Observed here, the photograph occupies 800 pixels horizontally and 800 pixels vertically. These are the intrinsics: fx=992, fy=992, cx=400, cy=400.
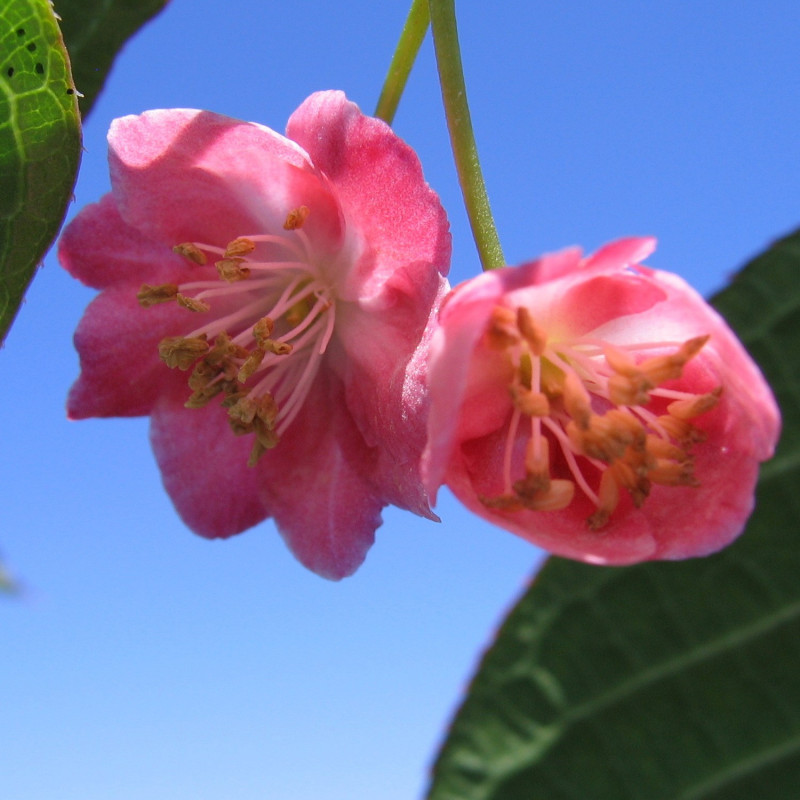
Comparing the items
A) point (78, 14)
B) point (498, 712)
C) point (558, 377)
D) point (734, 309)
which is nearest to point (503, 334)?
point (558, 377)

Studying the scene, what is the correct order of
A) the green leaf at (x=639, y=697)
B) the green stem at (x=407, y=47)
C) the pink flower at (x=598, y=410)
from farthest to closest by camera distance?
the green stem at (x=407, y=47), the pink flower at (x=598, y=410), the green leaf at (x=639, y=697)

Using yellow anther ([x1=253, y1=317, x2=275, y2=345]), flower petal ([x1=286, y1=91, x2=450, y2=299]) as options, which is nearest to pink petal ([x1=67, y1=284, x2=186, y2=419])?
yellow anther ([x1=253, y1=317, x2=275, y2=345])

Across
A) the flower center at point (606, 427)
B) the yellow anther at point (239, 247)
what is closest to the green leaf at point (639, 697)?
the flower center at point (606, 427)

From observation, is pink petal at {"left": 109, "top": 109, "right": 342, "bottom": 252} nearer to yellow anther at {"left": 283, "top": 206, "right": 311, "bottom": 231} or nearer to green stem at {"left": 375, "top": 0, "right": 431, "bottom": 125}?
yellow anther at {"left": 283, "top": 206, "right": 311, "bottom": 231}

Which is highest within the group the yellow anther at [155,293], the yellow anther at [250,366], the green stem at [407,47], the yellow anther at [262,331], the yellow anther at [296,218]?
the green stem at [407,47]

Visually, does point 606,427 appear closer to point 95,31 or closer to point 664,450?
point 664,450

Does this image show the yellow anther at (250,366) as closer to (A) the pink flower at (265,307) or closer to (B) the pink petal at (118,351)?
(A) the pink flower at (265,307)

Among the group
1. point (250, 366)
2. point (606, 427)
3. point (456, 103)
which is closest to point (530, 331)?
point (606, 427)
